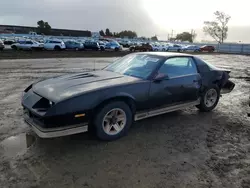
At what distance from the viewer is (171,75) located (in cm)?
485

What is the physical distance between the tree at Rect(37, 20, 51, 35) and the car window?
8522 centimetres

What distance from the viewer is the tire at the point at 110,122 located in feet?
12.5

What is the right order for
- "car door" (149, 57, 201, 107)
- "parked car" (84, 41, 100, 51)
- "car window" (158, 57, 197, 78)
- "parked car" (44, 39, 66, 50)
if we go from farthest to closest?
"parked car" (84, 41, 100, 51) < "parked car" (44, 39, 66, 50) < "car window" (158, 57, 197, 78) < "car door" (149, 57, 201, 107)

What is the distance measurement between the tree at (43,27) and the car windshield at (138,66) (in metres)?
84.9

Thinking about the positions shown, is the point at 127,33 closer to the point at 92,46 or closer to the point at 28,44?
the point at 92,46

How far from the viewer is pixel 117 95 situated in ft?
13.0

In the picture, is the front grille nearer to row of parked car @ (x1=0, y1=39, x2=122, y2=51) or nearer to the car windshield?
the car windshield

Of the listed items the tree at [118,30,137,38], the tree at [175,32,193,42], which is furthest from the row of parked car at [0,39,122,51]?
the tree at [175,32,193,42]

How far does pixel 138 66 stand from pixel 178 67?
0.94 metres

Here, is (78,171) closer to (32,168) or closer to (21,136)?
(32,168)

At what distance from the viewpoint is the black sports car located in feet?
11.6

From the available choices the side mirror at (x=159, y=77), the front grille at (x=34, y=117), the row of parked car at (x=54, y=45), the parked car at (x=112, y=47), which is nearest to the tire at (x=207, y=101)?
the side mirror at (x=159, y=77)

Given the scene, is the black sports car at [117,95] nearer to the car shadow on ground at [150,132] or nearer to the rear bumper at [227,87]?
the car shadow on ground at [150,132]

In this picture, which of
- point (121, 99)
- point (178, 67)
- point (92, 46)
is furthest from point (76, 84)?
point (92, 46)
